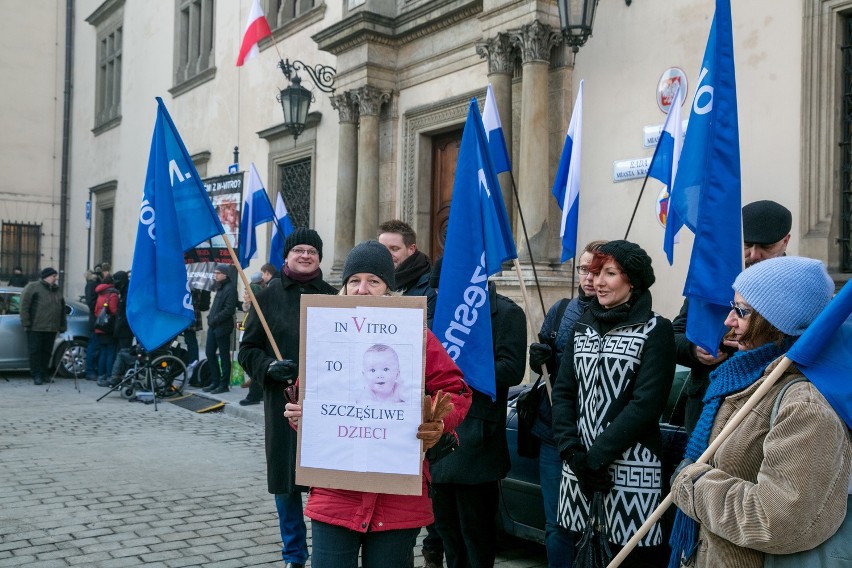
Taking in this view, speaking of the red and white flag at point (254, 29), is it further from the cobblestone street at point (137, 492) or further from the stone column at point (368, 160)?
the cobblestone street at point (137, 492)

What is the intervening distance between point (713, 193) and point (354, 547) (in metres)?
2.02

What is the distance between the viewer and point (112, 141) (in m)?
23.6

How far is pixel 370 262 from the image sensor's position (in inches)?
122

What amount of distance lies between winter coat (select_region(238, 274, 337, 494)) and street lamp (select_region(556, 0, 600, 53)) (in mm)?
4909

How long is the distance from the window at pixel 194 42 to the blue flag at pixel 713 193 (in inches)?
611

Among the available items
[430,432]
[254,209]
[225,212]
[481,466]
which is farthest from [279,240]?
[430,432]

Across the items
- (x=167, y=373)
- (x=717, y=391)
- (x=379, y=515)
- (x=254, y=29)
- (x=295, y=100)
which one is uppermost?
(x=254, y=29)

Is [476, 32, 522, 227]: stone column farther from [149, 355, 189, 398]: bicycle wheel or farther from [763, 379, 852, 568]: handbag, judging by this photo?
[763, 379, 852, 568]: handbag

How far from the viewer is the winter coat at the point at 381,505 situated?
2.87 m

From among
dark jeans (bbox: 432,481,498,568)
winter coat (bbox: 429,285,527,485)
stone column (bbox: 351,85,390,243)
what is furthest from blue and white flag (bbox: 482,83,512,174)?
stone column (bbox: 351,85,390,243)

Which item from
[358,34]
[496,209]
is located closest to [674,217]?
[496,209]

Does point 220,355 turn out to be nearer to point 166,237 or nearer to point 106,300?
point 106,300

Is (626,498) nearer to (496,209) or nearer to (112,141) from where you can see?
(496,209)

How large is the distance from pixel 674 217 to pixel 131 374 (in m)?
9.51
